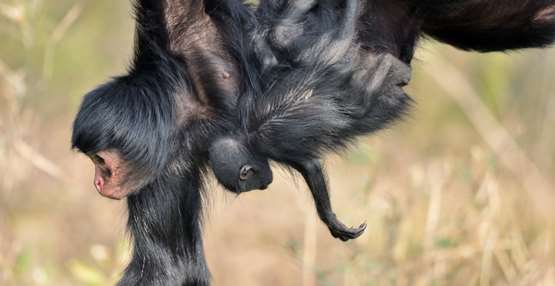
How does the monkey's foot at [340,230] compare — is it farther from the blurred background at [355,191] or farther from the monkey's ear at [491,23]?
the blurred background at [355,191]

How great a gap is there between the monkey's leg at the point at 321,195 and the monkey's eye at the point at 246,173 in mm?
169

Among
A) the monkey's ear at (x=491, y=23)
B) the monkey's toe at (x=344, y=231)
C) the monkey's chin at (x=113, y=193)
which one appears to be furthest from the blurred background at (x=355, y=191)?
the monkey's chin at (x=113, y=193)

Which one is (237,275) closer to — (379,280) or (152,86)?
(379,280)

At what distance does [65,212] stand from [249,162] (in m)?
5.78

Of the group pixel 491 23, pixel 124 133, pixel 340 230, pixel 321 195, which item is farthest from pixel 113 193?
pixel 491 23

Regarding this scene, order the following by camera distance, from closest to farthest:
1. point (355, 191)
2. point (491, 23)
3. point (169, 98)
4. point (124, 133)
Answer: point (124, 133) → point (169, 98) → point (491, 23) → point (355, 191)

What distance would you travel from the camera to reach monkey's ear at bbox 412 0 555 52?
13.4 feet

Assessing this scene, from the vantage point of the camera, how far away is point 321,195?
4.17m

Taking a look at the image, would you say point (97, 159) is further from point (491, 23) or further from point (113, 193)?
point (491, 23)

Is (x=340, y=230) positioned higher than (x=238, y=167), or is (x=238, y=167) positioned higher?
(x=238, y=167)

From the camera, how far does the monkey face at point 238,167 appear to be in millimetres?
3957

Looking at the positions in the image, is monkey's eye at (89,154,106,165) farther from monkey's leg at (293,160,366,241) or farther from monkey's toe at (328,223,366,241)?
monkey's toe at (328,223,366,241)

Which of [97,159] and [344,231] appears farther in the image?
[344,231]

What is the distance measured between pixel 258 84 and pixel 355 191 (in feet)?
10.1
